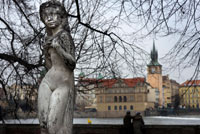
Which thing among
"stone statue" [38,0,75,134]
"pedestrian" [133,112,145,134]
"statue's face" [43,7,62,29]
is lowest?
"pedestrian" [133,112,145,134]

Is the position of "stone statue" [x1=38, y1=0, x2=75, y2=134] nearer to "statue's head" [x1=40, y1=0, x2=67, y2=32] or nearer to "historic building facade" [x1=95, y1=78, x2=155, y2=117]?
"statue's head" [x1=40, y1=0, x2=67, y2=32]

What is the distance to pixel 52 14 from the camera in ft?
11.4

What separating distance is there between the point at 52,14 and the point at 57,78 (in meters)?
0.78

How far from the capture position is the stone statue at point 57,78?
313 cm

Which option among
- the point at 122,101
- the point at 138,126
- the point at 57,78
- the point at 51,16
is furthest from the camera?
the point at 122,101

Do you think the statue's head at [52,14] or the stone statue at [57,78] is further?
the statue's head at [52,14]

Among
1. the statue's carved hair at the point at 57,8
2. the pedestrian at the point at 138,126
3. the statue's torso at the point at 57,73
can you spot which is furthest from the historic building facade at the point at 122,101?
the statue's torso at the point at 57,73

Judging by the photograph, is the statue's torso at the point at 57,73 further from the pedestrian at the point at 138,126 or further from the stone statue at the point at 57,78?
the pedestrian at the point at 138,126

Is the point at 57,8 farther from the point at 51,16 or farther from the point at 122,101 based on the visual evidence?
the point at 122,101

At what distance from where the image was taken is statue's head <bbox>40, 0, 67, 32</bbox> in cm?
347

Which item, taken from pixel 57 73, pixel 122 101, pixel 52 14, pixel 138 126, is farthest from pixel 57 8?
pixel 122 101

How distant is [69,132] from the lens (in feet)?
10.6

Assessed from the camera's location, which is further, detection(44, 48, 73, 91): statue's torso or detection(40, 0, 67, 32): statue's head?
detection(40, 0, 67, 32): statue's head

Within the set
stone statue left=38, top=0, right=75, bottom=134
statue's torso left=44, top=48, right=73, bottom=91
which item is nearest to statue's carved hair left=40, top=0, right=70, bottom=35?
stone statue left=38, top=0, right=75, bottom=134
